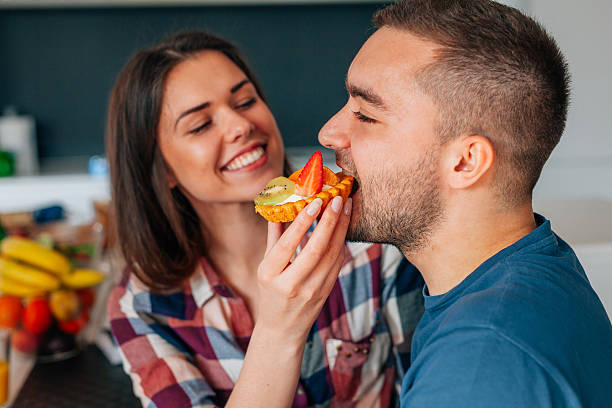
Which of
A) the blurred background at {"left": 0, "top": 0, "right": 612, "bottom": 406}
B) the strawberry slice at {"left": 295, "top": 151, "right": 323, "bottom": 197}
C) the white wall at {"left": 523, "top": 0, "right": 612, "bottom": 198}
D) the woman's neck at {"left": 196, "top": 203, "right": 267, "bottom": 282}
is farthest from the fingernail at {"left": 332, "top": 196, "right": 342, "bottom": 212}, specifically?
the white wall at {"left": 523, "top": 0, "right": 612, "bottom": 198}

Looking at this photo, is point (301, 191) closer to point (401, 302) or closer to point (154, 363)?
point (401, 302)

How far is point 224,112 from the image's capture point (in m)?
1.41

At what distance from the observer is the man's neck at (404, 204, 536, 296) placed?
3.20 feet

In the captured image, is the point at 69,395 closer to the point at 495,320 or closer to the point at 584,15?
the point at 495,320

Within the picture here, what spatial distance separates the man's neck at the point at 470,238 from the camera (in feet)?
3.20

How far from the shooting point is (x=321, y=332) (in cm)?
135

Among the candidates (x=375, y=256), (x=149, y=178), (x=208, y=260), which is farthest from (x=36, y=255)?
(x=375, y=256)

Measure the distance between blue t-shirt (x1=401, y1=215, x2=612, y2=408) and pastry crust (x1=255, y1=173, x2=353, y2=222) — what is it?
1.04ft

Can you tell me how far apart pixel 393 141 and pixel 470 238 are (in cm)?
21

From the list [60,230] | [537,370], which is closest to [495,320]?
[537,370]

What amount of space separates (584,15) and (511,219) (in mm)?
2828

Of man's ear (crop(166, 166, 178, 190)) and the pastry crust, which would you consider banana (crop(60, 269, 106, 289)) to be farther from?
the pastry crust

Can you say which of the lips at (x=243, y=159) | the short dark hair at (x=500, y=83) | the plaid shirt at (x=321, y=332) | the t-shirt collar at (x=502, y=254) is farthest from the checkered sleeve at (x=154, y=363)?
the short dark hair at (x=500, y=83)

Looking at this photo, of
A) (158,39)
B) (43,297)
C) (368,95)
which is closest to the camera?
(368,95)
